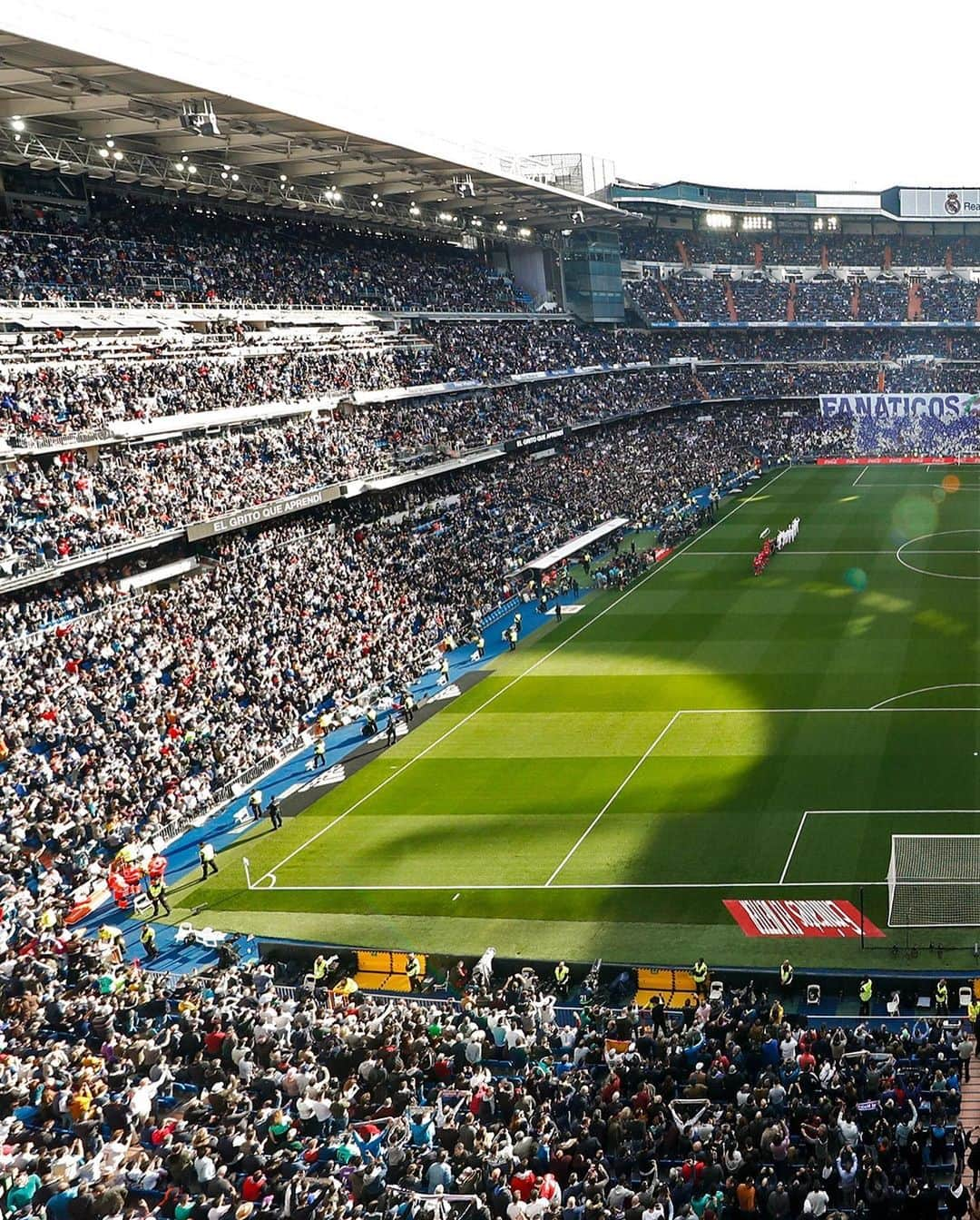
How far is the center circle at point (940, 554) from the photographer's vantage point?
5266 cm

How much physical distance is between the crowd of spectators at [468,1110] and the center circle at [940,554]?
36736 millimetres

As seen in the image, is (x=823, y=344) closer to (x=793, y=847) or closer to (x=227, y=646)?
(x=227, y=646)

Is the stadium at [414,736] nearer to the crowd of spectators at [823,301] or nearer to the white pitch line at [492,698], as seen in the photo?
the white pitch line at [492,698]

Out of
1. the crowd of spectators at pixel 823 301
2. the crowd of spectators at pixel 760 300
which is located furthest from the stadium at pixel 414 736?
the crowd of spectators at pixel 823 301

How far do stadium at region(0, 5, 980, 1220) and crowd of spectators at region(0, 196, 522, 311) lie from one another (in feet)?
0.98

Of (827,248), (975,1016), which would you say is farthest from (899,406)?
(975,1016)

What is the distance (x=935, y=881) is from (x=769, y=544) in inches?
1427

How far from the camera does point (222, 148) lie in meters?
49.0

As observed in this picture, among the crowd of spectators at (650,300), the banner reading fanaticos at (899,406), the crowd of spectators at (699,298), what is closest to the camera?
the banner reading fanaticos at (899,406)

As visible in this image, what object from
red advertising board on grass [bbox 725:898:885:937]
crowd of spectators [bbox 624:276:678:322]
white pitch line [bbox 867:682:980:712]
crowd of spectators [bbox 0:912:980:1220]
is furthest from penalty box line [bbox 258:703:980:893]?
crowd of spectators [bbox 624:276:678:322]

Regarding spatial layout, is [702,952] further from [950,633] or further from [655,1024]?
[950,633]

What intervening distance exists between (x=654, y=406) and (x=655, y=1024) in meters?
73.5

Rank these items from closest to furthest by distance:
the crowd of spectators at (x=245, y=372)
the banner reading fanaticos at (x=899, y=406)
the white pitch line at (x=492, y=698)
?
1. the white pitch line at (x=492, y=698)
2. the crowd of spectators at (x=245, y=372)
3. the banner reading fanaticos at (x=899, y=406)

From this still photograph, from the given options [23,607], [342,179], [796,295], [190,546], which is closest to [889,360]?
[796,295]
